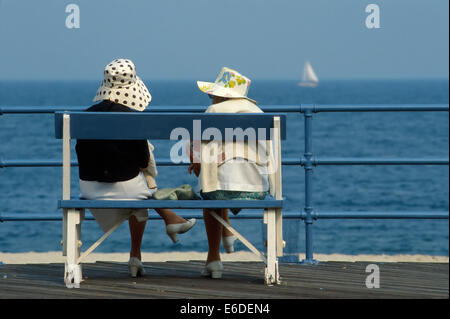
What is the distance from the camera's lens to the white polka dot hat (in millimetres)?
4926

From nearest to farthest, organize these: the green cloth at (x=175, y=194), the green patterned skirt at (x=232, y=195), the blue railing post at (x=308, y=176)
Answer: the green cloth at (x=175, y=194)
the green patterned skirt at (x=232, y=195)
the blue railing post at (x=308, y=176)

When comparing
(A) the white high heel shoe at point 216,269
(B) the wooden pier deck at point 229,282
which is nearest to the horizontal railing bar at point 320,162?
(B) the wooden pier deck at point 229,282

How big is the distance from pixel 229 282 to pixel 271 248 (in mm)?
333

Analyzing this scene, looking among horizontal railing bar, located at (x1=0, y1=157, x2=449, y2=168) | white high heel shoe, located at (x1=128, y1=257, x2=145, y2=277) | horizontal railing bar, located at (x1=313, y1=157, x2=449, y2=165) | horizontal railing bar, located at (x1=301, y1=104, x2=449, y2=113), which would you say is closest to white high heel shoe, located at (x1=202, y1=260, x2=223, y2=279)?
white high heel shoe, located at (x1=128, y1=257, x2=145, y2=277)

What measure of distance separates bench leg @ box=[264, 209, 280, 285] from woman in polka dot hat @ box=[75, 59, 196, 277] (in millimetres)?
426

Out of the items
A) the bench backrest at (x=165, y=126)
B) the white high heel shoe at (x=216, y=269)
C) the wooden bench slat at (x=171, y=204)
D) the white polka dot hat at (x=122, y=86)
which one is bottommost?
the white high heel shoe at (x=216, y=269)

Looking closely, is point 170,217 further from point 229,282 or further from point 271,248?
point 271,248

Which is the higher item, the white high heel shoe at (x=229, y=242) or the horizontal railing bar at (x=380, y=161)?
the horizontal railing bar at (x=380, y=161)

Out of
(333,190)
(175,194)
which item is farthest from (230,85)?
(333,190)

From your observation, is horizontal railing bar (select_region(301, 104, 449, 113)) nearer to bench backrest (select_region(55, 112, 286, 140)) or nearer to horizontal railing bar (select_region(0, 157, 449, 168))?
horizontal railing bar (select_region(0, 157, 449, 168))

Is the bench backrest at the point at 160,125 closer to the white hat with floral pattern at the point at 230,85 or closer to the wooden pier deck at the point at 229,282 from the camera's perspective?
the white hat with floral pattern at the point at 230,85

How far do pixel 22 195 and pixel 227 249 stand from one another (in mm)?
30109

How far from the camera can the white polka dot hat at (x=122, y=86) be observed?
4926mm

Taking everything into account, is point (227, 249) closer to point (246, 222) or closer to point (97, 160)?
point (97, 160)
